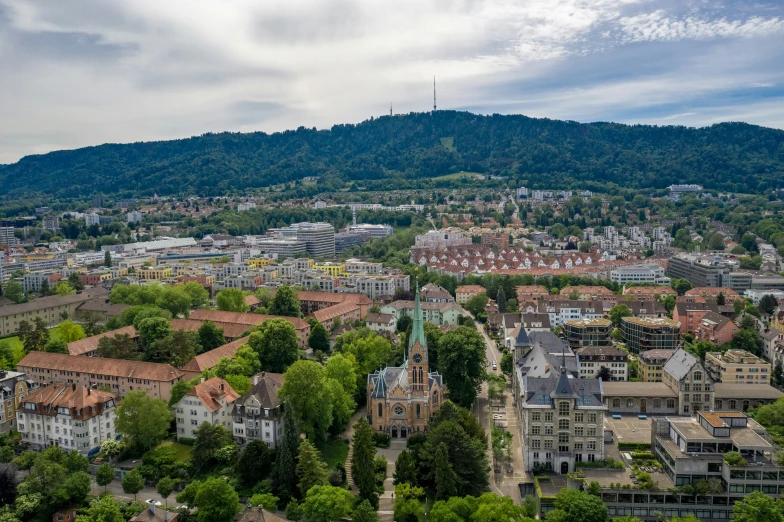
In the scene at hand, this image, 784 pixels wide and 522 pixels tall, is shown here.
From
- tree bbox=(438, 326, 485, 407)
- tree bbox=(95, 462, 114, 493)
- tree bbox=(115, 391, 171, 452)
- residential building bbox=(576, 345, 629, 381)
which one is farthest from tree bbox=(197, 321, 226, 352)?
residential building bbox=(576, 345, 629, 381)

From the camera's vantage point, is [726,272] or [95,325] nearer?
[95,325]

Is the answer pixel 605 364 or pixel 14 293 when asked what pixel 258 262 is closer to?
pixel 14 293

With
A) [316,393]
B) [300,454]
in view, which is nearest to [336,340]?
[316,393]

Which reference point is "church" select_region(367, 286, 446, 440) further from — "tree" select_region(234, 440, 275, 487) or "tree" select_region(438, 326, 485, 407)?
"tree" select_region(234, 440, 275, 487)

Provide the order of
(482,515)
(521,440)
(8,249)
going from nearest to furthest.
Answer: (482,515)
(521,440)
(8,249)

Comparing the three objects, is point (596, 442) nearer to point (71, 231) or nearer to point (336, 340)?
point (336, 340)
